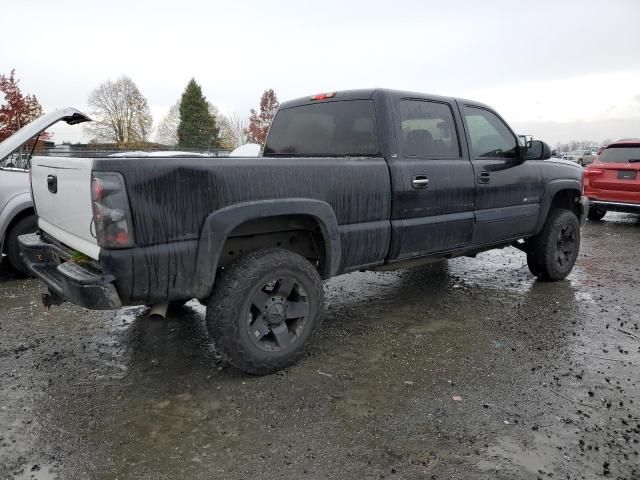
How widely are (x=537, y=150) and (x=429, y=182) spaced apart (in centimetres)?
168

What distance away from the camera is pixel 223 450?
2.47m

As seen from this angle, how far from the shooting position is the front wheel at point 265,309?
9.85 ft

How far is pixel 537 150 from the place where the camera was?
493 centimetres

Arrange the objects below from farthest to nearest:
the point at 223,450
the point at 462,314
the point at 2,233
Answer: the point at 2,233, the point at 462,314, the point at 223,450

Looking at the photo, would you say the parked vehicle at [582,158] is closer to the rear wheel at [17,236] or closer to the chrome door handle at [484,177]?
the chrome door handle at [484,177]

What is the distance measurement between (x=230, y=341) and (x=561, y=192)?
14.1 ft

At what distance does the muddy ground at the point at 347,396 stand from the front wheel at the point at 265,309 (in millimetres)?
196

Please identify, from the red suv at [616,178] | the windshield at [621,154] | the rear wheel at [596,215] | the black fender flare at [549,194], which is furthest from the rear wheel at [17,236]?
the rear wheel at [596,215]

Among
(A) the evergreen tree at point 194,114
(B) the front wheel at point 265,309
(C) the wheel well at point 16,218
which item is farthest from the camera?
(A) the evergreen tree at point 194,114

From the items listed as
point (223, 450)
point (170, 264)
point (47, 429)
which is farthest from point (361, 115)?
point (47, 429)

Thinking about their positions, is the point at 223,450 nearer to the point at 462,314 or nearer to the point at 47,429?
the point at 47,429

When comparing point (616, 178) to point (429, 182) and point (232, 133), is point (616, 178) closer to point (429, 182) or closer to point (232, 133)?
point (429, 182)

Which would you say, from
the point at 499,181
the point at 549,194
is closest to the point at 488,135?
the point at 499,181

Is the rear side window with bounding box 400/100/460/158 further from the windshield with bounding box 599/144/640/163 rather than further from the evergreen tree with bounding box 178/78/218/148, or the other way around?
the evergreen tree with bounding box 178/78/218/148
